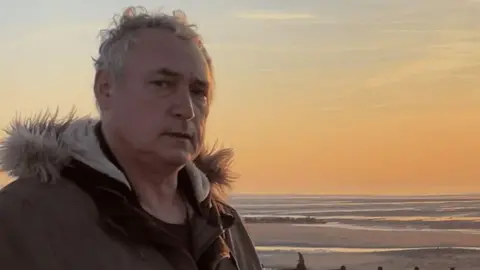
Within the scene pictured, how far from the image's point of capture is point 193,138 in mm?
2289

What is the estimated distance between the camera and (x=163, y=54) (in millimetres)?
2262

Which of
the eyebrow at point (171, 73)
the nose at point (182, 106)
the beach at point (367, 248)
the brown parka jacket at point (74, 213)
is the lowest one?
the beach at point (367, 248)

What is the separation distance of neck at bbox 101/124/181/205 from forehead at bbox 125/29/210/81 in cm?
21

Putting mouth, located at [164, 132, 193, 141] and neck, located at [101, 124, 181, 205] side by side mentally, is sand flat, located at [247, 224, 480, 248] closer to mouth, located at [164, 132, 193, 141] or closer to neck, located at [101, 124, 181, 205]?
neck, located at [101, 124, 181, 205]

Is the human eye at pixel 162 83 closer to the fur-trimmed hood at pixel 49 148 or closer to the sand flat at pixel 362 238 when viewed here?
the fur-trimmed hood at pixel 49 148

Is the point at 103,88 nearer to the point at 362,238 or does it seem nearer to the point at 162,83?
the point at 162,83

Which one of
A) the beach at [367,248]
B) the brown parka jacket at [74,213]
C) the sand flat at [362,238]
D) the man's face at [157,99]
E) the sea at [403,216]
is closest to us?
the brown parka jacket at [74,213]

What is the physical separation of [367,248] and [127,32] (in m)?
18.7

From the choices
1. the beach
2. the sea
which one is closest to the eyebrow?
the beach

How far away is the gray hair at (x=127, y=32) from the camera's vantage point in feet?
7.52

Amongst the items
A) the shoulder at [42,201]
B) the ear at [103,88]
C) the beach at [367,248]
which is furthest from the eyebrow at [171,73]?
the beach at [367,248]

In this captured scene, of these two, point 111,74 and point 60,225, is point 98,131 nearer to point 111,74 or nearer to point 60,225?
point 111,74

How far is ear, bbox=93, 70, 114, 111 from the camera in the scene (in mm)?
2299

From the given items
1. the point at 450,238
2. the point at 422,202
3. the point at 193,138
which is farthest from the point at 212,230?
the point at 422,202
